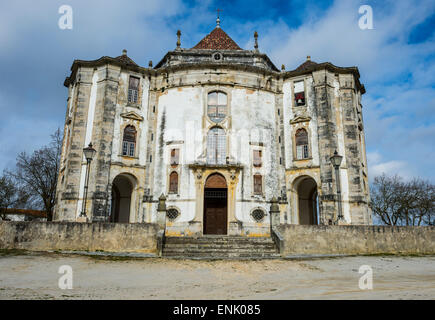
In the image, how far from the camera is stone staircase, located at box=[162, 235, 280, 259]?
15.7 metres

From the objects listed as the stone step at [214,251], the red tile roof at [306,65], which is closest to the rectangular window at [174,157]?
the stone step at [214,251]

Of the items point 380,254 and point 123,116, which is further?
point 123,116

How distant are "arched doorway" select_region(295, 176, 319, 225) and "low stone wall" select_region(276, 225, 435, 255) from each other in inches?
387

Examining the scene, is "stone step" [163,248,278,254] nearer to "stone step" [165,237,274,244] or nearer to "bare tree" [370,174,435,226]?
"stone step" [165,237,274,244]

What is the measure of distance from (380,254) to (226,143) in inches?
486

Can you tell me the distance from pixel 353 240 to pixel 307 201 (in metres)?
11.7

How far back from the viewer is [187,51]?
27.3 m

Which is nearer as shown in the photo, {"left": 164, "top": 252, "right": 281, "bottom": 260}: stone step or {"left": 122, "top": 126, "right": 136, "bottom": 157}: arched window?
{"left": 164, "top": 252, "right": 281, "bottom": 260}: stone step

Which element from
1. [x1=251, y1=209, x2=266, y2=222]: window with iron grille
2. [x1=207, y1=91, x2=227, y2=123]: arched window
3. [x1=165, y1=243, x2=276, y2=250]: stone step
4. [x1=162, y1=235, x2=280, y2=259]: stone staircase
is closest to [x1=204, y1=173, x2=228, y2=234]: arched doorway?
[x1=251, y1=209, x2=266, y2=222]: window with iron grille

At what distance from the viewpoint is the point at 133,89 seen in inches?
1033

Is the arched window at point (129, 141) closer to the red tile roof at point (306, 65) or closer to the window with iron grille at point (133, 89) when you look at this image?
the window with iron grille at point (133, 89)
